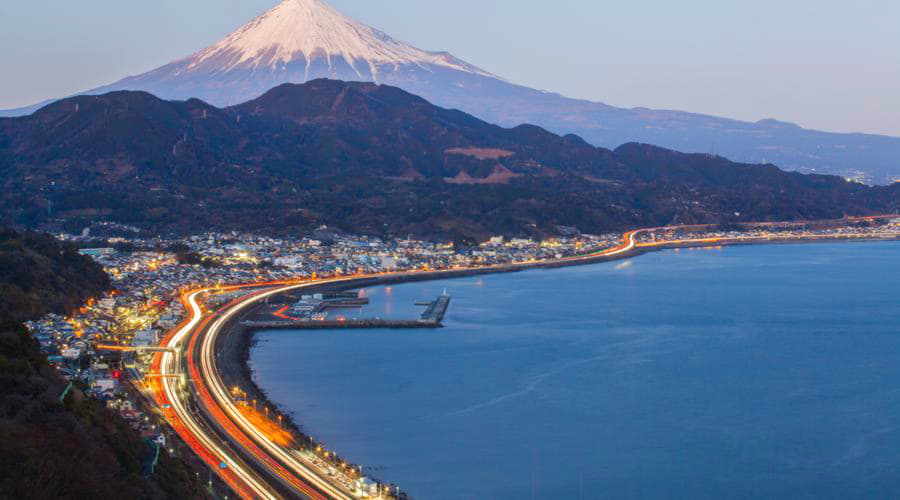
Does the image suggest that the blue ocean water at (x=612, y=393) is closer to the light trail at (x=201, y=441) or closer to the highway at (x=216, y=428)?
the highway at (x=216, y=428)

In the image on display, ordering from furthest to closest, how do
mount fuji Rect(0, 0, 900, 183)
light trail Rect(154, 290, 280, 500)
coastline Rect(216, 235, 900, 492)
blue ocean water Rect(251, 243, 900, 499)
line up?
mount fuji Rect(0, 0, 900, 183) < coastline Rect(216, 235, 900, 492) < blue ocean water Rect(251, 243, 900, 499) < light trail Rect(154, 290, 280, 500)

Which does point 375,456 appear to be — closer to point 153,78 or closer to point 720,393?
point 720,393

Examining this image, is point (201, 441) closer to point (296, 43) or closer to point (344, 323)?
point (344, 323)

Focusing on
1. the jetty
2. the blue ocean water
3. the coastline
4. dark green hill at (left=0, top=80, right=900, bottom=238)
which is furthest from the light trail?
dark green hill at (left=0, top=80, right=900, bottom=238)

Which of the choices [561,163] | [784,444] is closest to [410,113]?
[561,163]

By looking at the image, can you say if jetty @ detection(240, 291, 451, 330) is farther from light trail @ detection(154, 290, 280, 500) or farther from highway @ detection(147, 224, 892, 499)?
Result: light trail @ detection(154, 290, 280, 500)

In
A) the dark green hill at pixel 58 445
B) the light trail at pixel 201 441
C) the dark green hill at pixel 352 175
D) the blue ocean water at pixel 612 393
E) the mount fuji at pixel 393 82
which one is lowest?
the blue ocean water at pixel 612 393

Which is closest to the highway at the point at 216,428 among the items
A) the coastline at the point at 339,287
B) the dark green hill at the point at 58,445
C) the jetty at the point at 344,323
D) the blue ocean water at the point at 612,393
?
the coastline at the point at 339,287
